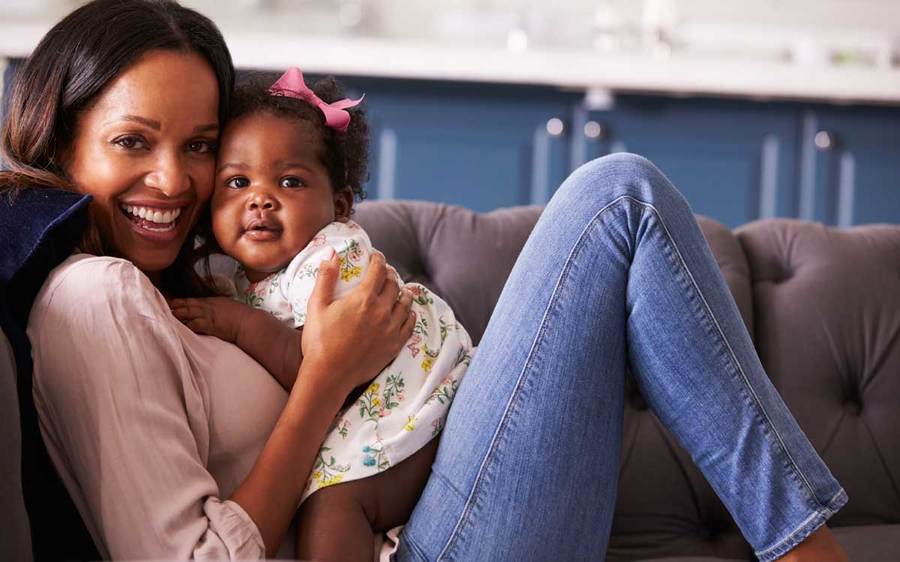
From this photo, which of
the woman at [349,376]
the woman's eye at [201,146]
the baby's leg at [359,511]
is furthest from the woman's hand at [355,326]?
the woman's eye at [201,146]

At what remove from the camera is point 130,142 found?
49.8 inches

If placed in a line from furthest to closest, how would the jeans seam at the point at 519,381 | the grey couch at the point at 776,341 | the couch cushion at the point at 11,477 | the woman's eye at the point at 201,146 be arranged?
the grey couch at the point at 776,341 < the woman's eye at the point at 201,146 < the jeans seam at the point at 519,381 < the couch cushion at the point at 11,477

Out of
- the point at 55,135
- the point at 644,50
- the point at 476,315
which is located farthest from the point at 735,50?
the point at 55,135

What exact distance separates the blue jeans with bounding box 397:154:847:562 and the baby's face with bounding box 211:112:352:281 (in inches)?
12.4

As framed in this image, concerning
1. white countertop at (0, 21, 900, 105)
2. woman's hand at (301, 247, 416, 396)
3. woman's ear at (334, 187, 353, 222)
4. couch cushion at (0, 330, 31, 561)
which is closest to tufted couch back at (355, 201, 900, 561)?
woman's ear at (334, 187, 353, 222)

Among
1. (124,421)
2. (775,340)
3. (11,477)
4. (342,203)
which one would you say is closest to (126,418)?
(124,421)

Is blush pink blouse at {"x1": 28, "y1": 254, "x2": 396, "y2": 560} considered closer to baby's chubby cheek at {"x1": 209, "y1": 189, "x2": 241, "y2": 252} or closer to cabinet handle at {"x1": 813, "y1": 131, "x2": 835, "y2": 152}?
baby's chubby cheek at {"x1": 209, "y1": 189, "x2": 241, "y2": 252}

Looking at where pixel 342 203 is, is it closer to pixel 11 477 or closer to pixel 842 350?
pixel 11 477

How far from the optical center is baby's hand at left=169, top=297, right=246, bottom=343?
1.27 meters

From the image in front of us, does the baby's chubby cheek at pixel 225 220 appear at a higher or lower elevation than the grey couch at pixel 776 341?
higher

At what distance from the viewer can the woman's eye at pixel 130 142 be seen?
1.26m

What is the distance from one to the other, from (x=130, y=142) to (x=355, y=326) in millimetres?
339

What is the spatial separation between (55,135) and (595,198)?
0.63 meters

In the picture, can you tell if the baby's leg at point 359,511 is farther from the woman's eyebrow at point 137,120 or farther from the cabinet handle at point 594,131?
the cabinet handle at point 594,131
